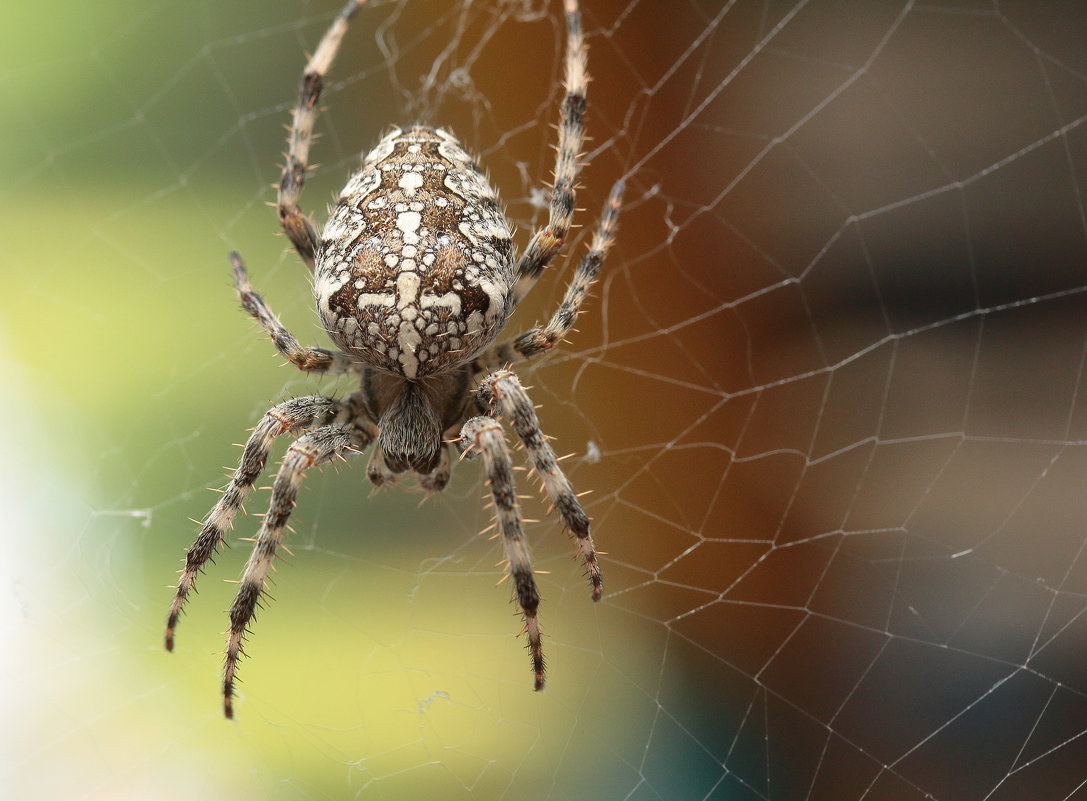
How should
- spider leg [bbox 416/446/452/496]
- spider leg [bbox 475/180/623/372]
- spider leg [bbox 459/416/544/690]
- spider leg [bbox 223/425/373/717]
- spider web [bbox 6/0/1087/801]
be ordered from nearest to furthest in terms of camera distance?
1. spider leg [bbox 459/416/544/690]
2. spider leg [bbox 223/425/373/717]
3. spider leg [bbox 475/180/623/372]
4. spider leg [bbox 416/446/452/496]
5. spider web [bbox 6/0/1087/801]

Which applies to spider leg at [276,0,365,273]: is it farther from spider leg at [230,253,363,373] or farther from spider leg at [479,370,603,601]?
spider leg at [479,370,603,601]

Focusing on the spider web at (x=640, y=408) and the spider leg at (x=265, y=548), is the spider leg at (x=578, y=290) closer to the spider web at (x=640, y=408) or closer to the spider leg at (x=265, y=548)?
the spider leg at (x=265, y=548)

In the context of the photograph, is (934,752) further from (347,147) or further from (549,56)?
(347,147)

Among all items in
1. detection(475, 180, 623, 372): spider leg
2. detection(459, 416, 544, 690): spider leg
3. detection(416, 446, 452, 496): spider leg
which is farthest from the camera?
detection(416, 446, 452, 496): spider leg

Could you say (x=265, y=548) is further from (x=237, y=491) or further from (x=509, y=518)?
(x=509, y=518)

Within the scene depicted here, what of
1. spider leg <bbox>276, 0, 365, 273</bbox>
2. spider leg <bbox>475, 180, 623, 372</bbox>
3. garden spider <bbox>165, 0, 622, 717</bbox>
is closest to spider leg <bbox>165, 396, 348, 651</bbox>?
garden spider <bbox>165, 0, 622, 717</bbox>

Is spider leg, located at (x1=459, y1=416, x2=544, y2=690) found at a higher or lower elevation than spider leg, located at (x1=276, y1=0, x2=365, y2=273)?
lower

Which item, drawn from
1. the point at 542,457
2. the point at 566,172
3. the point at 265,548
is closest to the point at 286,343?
the point at 265,548
